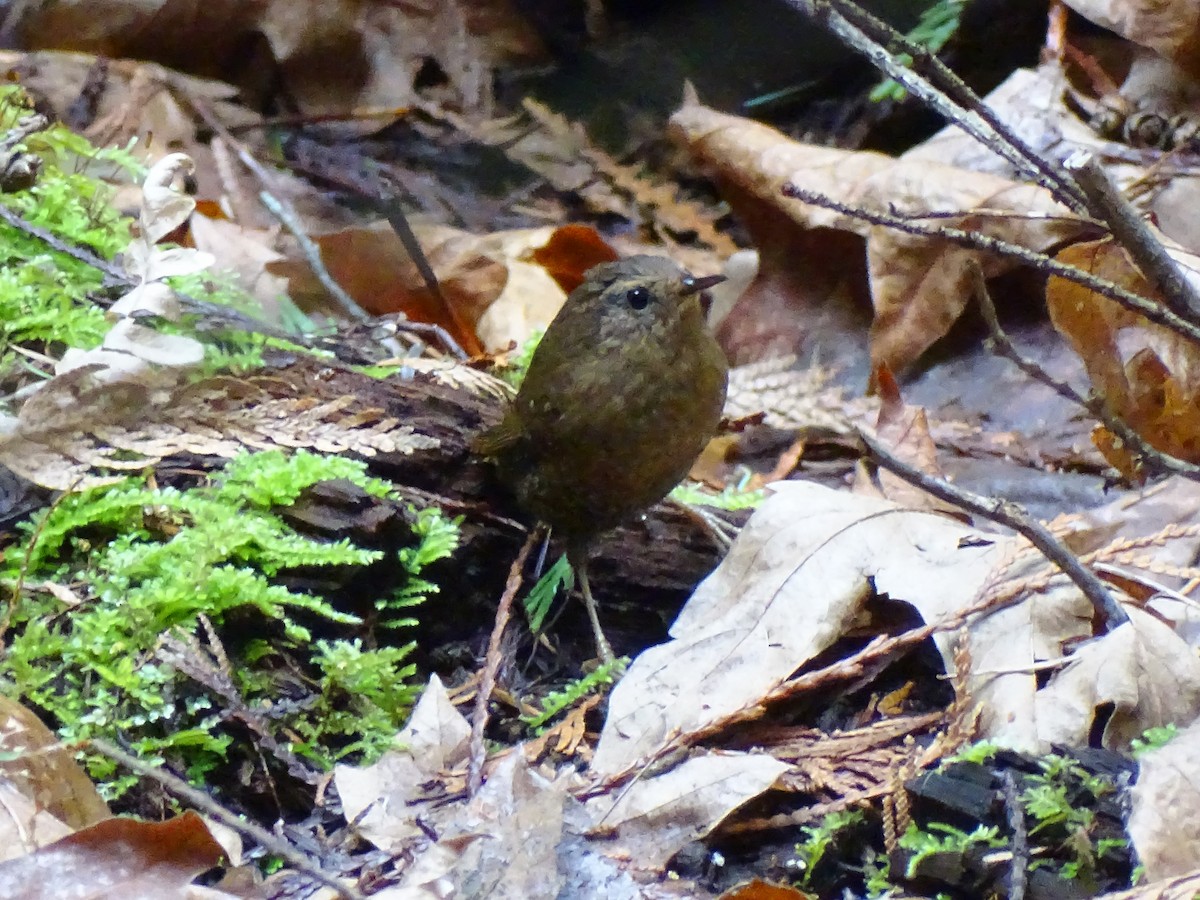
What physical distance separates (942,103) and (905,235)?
152 centimetres

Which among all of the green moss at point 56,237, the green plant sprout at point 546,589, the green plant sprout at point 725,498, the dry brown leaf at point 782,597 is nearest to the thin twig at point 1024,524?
the dry brown leaf at point 782,597

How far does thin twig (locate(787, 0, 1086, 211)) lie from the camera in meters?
1.94

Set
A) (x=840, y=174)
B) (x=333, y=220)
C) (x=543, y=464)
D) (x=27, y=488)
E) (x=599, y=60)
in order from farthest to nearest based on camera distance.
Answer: (x=599, y=60) < (x=333, y=220) < (x=840, y=174) < (x=543, y=464) < (x=27, y=488)

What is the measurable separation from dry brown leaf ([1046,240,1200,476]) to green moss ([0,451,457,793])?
1.50 m

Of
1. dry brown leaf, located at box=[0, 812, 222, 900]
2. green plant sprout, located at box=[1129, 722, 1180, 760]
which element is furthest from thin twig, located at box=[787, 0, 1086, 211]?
dry brown leaf, located at box=[0, 812, 222, 900]

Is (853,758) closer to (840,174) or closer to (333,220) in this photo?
(840,174)

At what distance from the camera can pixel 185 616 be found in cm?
190

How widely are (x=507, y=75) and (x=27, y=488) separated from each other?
4.43 meters

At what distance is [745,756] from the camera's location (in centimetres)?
163

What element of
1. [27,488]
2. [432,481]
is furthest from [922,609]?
[27,488]

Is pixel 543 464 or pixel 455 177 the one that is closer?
pixel 543 464

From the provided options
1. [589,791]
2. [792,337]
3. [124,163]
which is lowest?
[792,337]

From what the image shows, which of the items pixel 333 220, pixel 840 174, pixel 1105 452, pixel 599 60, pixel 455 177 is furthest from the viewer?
pixel 599 60

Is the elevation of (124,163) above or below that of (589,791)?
above
